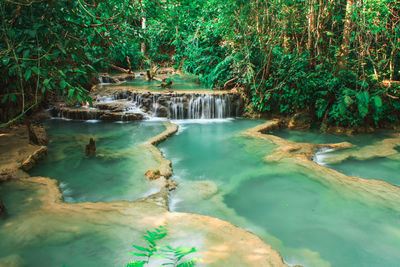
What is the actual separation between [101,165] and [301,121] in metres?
5.85

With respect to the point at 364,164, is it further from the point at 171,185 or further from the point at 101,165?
the point at 101,165

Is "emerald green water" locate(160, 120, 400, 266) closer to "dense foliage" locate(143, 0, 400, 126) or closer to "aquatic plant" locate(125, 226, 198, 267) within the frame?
"aquatic plant" locate(125, 226, 198, 267)

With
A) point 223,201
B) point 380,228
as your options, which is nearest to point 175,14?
point 223,201

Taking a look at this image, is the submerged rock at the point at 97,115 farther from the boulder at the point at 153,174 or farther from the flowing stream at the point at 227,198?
the boulder at the point at 153,174

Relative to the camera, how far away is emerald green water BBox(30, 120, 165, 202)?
411 centimetres

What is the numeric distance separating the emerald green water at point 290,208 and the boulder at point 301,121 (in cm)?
259

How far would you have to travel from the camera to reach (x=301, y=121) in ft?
26.5

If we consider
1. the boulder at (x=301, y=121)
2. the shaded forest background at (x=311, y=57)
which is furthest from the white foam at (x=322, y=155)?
the boulder at (x=301, y=121)

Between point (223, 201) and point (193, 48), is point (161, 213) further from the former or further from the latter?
point (193, 48)

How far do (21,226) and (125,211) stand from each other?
1.07 meters

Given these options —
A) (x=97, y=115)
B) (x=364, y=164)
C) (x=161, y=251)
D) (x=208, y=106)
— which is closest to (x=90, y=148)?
(x=97, y=115)

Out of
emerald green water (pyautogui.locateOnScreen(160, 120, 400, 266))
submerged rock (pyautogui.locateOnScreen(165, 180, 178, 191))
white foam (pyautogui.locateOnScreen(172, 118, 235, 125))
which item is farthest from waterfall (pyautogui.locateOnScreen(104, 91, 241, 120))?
submerged rock (pyautogui.locateOnScreen(165, 180, 178, 191))

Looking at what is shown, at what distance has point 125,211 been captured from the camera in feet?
10.6

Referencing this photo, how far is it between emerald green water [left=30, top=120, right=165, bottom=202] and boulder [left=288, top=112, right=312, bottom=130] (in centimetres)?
409
